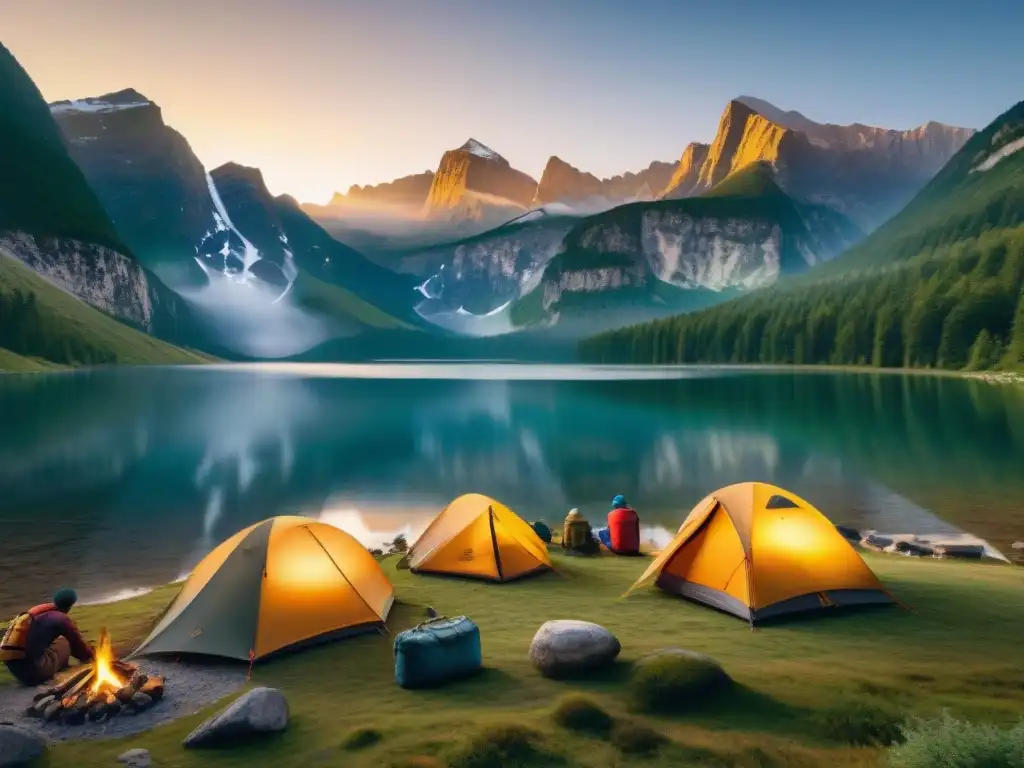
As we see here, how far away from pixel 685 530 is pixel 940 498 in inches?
979

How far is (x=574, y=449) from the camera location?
5625 centimetres

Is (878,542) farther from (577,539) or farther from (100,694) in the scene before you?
(100,694)

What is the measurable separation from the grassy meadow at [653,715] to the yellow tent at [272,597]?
1.72 feet

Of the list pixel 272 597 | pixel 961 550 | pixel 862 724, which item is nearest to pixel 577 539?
pixel 272 597

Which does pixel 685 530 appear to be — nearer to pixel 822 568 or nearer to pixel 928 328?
pixel 822 568

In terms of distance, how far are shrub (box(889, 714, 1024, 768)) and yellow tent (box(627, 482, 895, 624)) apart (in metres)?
6.89

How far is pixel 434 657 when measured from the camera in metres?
12.8

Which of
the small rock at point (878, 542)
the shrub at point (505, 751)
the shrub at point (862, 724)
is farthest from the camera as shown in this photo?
the small rock at point (878, 542)

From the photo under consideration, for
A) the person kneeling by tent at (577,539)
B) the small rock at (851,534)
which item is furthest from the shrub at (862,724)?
the small rock at (851,534)

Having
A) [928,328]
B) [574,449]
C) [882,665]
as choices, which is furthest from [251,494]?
[928,328]

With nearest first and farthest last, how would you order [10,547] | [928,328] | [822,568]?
1. [822,568]
2. [10,547]
3. [928,328]

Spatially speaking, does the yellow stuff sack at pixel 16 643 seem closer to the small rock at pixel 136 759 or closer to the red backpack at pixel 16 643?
the red backpack at pixel 16 643

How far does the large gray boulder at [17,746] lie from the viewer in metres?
9.98

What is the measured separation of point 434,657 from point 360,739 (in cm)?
239
